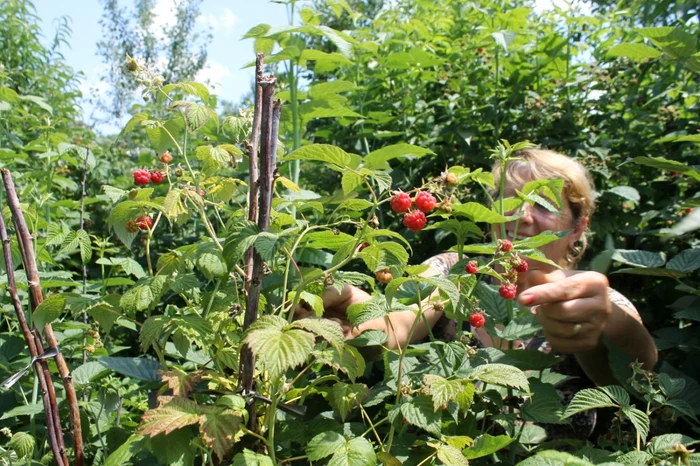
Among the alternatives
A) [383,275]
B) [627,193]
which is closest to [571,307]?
[383,275]

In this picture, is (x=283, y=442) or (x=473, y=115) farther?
(x=473, y=115)

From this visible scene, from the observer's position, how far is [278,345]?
34.0 inches

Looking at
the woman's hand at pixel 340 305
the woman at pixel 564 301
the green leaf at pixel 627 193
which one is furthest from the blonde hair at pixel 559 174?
the woman's hand at pixel 340 305

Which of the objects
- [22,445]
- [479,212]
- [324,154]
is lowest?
[22,445]

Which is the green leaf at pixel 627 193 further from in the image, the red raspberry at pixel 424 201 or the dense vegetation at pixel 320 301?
the red raspberry at pixel 424 201

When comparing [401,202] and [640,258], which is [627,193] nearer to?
[640,258]

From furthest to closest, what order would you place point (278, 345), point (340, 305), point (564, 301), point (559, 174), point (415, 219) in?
point (559, 174), point (340, 305), point (564, 301), point (415, 219), point (278, 345)

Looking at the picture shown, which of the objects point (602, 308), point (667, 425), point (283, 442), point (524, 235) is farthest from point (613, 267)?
point (283, 442)


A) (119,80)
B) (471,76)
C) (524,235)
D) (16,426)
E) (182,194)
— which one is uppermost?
(119,80)

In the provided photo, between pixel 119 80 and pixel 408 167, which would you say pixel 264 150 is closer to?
pixel 408 167

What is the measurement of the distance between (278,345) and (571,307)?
76 cm

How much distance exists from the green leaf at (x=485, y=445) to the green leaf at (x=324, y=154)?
56cm

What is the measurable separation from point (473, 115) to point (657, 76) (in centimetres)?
102

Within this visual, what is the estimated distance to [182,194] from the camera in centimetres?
115
